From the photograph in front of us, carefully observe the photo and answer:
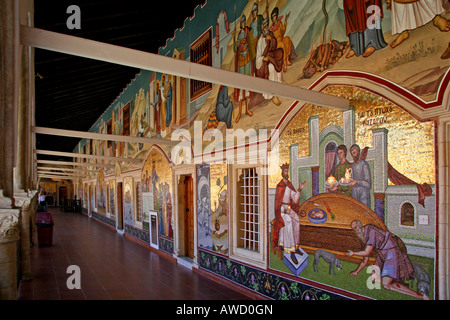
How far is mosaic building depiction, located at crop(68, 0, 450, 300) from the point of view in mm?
3654

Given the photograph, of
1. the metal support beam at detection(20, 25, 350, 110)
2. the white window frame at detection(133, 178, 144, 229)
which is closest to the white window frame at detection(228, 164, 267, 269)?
the metal support beam at detection(20, 25, 350, 110)

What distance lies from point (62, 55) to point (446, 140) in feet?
31.4

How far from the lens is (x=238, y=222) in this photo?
698 cm

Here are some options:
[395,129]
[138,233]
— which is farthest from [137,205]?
[395,129]

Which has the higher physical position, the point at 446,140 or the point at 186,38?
the point at 186,38

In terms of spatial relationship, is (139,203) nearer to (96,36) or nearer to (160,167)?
(160,167)

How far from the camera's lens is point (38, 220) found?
38.9 feet

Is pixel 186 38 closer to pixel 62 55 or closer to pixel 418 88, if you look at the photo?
pixel 62 55

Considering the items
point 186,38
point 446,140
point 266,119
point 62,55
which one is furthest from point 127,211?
point 446,140

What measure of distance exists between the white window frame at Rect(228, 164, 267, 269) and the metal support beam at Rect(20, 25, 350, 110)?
6.78 feet

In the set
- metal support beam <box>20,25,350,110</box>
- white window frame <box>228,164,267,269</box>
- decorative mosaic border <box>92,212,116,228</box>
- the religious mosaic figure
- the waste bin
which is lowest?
decorative mosaic border <box>92,212,116,228</box>

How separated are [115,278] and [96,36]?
20.9 ft

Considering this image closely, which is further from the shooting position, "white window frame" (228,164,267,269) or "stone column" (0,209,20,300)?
"white window frame" (228,164,267,269)

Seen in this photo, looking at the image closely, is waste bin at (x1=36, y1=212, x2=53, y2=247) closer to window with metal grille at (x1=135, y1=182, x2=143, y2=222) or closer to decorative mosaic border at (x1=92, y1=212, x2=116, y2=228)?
window with metal grille at (x1=135, y1=182, x2=143, y2=222)
